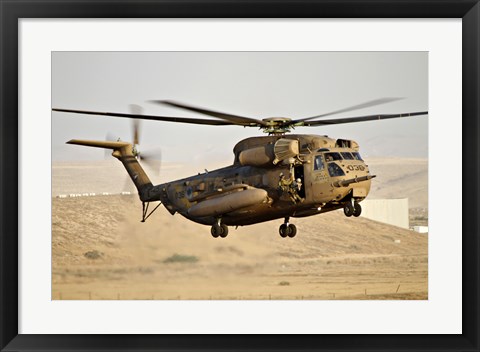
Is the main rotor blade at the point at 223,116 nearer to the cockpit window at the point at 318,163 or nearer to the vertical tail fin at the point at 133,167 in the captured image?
the cockpit window at the point at 318,163

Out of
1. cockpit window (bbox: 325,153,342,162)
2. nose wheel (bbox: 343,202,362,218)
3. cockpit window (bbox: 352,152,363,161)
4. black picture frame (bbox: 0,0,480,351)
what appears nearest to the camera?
black picture frame (bbox: 0,0,480,351)

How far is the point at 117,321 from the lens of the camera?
1447 cm

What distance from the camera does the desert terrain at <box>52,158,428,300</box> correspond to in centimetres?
1571

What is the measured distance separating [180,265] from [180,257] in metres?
0.27

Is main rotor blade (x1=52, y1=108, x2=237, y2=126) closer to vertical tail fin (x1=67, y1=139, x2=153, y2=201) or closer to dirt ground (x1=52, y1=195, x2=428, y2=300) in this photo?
dirt ground (x1=52, y1=195, x2=428, y2=300)

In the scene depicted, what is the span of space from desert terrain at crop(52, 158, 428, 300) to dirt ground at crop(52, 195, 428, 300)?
0.02m

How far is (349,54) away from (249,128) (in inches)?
214

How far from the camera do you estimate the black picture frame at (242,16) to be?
13969 mm

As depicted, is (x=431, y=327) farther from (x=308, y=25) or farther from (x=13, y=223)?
(x=13, y=223)

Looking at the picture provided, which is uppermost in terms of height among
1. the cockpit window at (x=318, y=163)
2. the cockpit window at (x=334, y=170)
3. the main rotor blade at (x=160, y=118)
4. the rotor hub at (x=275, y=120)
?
the rotor hub at (x=275, y=120)

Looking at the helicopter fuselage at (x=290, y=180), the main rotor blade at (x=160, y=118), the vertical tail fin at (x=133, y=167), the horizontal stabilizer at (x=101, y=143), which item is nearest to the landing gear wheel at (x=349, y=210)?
the helicopter fuselage at (x=290, y=180)

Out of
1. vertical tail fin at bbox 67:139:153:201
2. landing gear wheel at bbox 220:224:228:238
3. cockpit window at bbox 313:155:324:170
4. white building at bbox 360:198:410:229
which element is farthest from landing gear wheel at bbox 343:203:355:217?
vertical tail fin at bbox 67:139:153:201

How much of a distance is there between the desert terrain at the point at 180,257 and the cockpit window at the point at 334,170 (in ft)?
4.64

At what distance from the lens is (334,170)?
1888 centimetres
